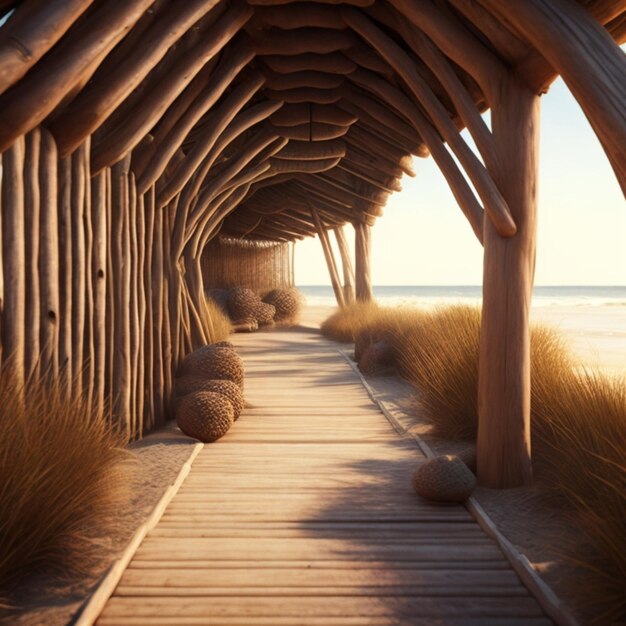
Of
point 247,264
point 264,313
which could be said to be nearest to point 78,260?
point 264,313

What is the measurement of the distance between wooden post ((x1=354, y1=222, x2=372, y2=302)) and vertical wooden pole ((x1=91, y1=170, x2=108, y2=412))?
683 cm

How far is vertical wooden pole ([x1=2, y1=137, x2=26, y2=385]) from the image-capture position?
2797 millimetres

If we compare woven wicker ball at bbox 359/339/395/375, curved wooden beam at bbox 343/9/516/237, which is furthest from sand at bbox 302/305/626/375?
curved wooden beam at bbox 343/9/516/237

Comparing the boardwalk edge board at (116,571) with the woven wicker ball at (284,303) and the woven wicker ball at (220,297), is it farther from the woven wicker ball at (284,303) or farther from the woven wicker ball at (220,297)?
the woven wicker ball at (284,303)

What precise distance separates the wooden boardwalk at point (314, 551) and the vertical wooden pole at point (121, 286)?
25.5 inches

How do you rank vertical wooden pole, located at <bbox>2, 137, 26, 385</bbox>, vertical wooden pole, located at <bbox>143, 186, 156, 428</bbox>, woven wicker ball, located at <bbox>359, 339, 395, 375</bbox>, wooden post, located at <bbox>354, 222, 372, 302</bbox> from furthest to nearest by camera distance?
wooden post, located at <bbox>354, 222, 372, 302</bbox> < woven wicker ball, located at <bbox>359, 339, 395, 375</bbox> < vertical wooden pole, located at <bbox>143, 186, 156, 428</bbox> < vertical wooden pole, located at <bbox>2, 137, 26, 385</bbox>

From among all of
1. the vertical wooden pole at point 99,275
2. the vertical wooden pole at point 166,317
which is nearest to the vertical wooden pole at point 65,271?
the vertical wooden pole at point 99,275

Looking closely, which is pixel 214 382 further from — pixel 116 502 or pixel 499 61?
pixel 499 61

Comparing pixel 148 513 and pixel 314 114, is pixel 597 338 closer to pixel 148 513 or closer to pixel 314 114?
pixel 314 114

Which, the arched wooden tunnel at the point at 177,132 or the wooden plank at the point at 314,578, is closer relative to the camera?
the wooden plank at the point at 314,578

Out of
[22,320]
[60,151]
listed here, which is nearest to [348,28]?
[60,151]

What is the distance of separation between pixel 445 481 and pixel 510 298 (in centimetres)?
98

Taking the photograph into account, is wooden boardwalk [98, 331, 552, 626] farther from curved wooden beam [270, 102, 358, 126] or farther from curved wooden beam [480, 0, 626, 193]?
curved wooden beam [270, 102, 358, 126]

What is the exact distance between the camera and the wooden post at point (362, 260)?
10.3m
